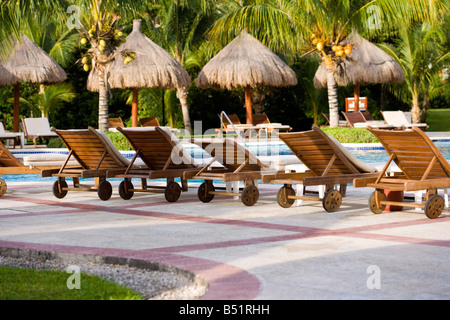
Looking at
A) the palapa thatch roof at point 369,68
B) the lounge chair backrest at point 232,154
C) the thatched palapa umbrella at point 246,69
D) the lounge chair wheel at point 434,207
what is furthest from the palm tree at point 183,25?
the lounge chair wheel at point 434,207

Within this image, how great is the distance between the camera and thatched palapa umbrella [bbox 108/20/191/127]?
22.0 meters

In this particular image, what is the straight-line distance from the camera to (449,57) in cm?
2752

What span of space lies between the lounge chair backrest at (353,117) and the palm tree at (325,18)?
8.62 feet

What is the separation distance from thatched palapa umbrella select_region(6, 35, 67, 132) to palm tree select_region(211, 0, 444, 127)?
5.64 m

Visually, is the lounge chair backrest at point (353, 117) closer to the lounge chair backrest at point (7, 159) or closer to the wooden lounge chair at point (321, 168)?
the lounge chair backrest at point (7, 159)

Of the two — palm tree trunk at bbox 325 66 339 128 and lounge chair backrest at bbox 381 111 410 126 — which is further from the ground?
palm tree trunk at bbox 325 66 339 128

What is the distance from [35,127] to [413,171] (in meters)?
15.9

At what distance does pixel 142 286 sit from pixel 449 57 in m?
25.1

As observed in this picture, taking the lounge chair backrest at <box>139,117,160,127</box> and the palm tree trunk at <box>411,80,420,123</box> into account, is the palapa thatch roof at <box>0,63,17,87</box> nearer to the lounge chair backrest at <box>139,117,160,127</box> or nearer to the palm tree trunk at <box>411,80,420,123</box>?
the lounge chair backrest at <box>139,117,160,127</box>

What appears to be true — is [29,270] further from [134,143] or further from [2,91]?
[2,91]

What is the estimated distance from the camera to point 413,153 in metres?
7.18

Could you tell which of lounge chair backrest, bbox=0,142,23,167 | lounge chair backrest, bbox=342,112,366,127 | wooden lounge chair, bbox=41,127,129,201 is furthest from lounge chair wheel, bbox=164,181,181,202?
lounge chair backrest, bbox=342,112,366,127

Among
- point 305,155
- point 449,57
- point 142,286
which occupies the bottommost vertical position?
point 142,286
